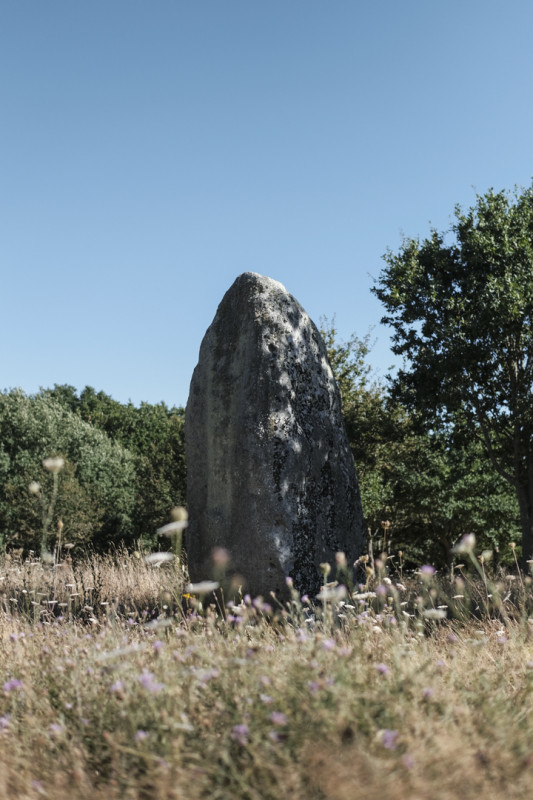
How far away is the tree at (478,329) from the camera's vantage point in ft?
45.7

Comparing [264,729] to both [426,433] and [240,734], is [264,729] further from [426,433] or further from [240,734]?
[426,433]

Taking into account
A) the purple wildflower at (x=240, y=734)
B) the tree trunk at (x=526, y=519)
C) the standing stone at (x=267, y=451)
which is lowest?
the tree trunk at (x=526, y=519)

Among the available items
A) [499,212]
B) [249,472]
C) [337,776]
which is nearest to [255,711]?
[337,776]

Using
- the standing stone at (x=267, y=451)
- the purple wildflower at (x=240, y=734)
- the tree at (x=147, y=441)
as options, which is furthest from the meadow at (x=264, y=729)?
the tree at (x=147, y=441)

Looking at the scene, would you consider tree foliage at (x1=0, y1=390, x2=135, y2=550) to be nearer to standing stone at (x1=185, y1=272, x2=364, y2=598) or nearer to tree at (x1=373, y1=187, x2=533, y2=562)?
tree at (x1=373, y1=187, x2=533, y2=562)

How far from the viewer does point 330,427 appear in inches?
301

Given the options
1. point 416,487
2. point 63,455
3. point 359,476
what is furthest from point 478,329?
point 63,455

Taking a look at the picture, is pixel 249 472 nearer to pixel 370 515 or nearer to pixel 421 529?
pixel 370 515

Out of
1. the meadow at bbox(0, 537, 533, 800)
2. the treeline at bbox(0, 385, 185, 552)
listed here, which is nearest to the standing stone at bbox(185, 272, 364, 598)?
the meadow at bbox(0, 537, 533, 800)

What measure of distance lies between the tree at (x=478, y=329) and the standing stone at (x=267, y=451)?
7.02m

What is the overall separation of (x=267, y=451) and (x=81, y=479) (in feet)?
81.3

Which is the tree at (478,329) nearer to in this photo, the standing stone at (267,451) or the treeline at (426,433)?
the treeline at (426,433)

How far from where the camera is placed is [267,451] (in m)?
6.98

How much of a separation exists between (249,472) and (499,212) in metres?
10.3
